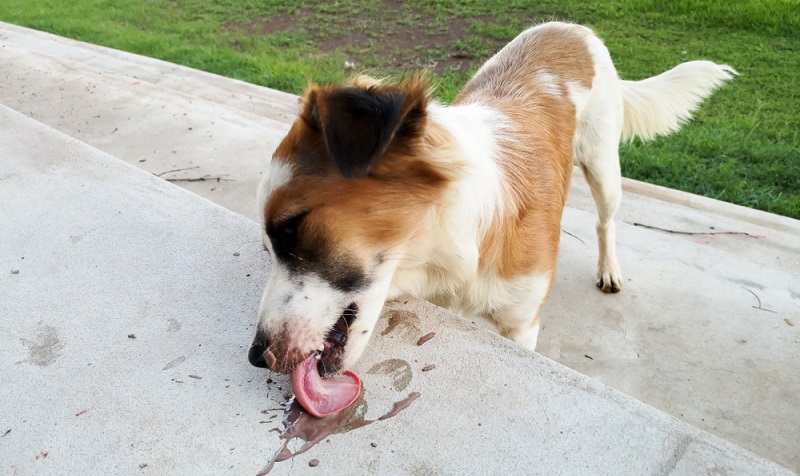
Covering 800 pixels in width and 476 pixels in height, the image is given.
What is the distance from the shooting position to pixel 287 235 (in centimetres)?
185

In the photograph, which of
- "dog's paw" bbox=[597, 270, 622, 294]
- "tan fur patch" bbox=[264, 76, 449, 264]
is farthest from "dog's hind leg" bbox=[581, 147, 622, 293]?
"tan fur patch" bbox=[264, 76, 449, 264]

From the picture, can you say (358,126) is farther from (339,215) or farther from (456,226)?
(456,226)

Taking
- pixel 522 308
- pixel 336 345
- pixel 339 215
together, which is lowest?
pixel 522 308

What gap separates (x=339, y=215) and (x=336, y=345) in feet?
1.28

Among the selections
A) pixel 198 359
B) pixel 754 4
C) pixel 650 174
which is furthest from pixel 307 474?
pixel 754 4

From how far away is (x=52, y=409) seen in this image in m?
1.84

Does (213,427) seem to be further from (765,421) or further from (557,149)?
(765,421)

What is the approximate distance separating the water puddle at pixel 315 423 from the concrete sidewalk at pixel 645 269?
1536 millimetres

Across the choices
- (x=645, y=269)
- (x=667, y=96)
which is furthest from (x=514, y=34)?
(x=645, y=269)

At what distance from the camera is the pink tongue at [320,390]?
1.74 meters

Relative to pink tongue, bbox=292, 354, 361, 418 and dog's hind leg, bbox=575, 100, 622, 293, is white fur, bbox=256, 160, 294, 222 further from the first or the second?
dog's hind leg, bbox=575, 100, 622, 293

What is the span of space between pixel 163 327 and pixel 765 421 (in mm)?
2420

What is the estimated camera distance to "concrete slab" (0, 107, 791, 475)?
64.6 inches

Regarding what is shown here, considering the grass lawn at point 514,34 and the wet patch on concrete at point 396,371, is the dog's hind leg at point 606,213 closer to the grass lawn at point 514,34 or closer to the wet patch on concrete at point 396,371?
the grass lawn at point 514,34
